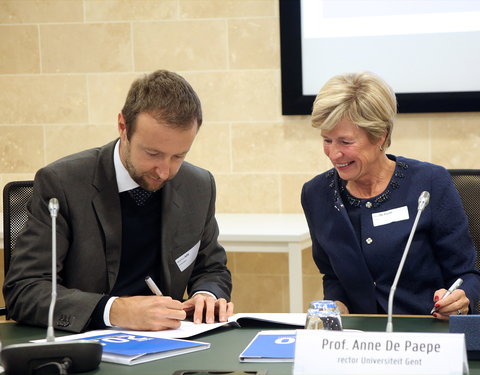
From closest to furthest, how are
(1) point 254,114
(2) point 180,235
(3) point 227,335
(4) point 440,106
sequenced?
(3) point 227,335 → (2) point 180,235 → (4) point 440,106 → (1) point 254,114

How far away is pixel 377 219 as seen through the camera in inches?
98.8

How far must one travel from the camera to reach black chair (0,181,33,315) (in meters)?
2.59

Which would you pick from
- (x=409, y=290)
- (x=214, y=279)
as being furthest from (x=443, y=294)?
(x=214, y=279)

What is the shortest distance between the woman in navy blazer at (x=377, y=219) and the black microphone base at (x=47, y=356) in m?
1.04

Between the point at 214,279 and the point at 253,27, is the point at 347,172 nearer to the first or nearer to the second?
the point at 214,279

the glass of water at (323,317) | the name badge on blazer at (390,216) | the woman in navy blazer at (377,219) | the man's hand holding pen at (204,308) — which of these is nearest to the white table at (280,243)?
the woman in navy blazer at (377,219)

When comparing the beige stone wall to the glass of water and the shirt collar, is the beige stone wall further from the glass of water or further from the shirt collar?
the glass of water

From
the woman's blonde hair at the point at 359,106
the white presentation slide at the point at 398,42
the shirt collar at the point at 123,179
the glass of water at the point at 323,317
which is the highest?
the white presentation slide at the point at 398,42

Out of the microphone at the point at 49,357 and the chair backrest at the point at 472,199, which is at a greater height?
the chair backrest at the point at 472,199

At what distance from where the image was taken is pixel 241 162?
13.6 feet

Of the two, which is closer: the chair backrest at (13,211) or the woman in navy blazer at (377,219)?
the woman in navy blazer at (377,219)

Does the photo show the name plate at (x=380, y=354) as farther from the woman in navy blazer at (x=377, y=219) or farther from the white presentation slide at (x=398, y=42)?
the white presentation slide at (x=398, y=42)

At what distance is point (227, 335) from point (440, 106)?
2.27m

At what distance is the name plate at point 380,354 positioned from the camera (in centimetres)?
146
